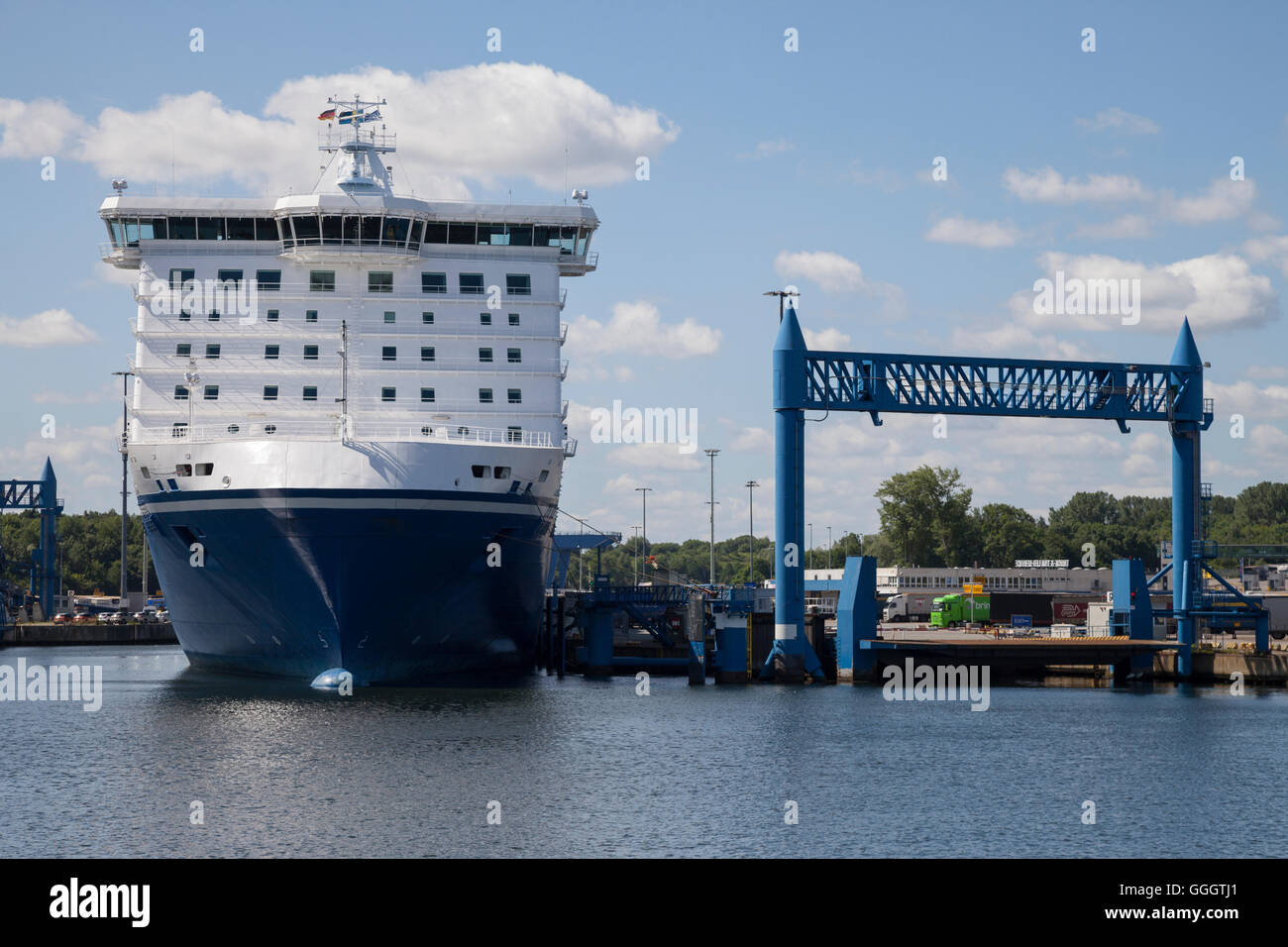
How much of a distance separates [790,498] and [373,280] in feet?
58.0

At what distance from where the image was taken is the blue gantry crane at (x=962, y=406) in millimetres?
56781

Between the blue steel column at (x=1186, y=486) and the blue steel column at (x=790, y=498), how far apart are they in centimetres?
1702

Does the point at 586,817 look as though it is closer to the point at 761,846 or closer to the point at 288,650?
the point at 761,846

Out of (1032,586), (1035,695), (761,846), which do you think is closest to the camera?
(761,846)

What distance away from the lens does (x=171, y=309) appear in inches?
2127

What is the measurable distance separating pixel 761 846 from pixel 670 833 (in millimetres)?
1968

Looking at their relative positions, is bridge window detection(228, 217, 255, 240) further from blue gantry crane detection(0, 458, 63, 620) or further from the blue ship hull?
blue gantry crane detection(0, 458, 63, 620)

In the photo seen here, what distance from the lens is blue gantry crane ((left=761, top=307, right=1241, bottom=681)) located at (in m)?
56.8

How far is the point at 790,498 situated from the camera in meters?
56.5

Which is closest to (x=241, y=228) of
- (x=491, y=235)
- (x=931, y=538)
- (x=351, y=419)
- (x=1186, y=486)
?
(x=491, y=235)

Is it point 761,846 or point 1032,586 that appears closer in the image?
point 761,846

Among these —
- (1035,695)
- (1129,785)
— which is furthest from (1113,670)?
(1129,785)

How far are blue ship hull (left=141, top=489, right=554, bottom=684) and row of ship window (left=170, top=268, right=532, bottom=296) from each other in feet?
28.5

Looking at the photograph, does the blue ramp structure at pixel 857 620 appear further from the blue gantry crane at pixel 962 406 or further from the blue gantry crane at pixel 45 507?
the blue gantry crane at pixel 45 507
